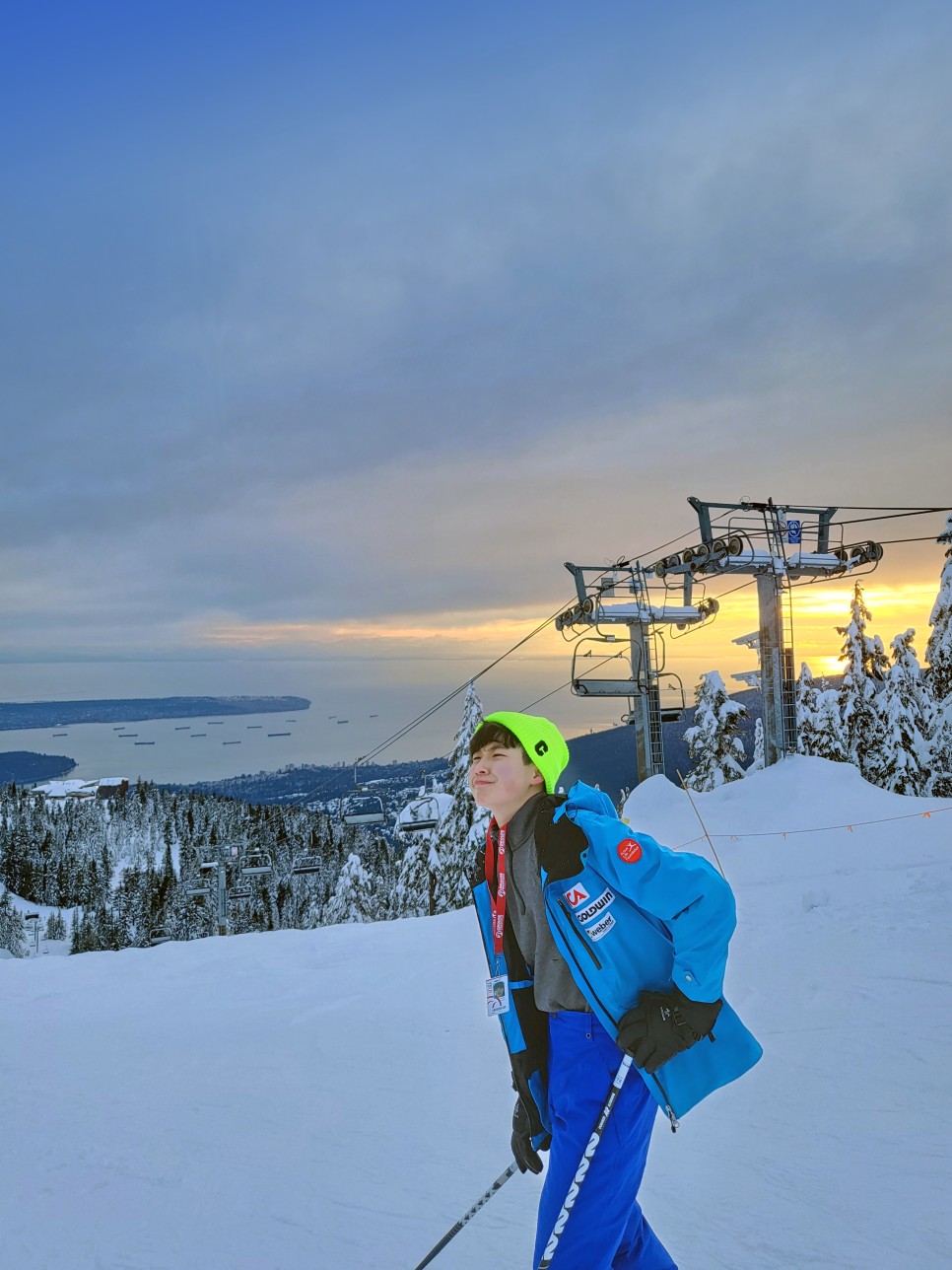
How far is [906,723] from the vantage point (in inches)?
1128

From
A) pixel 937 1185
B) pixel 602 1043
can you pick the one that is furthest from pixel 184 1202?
pixel 937 1185

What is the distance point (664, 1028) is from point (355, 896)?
40168 millimetres

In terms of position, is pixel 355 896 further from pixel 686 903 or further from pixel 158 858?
pixel 158 858

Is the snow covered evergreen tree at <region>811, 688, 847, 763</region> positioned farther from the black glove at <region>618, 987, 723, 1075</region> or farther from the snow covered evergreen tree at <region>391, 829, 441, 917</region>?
the black glove at <region>618, 987, 723, 1075</region>

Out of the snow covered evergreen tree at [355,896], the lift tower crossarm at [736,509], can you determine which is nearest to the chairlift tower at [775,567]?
the lift tower crossarm at [736,509]

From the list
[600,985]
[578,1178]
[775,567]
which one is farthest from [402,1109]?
[775,567]

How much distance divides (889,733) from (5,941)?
106936 millimetres

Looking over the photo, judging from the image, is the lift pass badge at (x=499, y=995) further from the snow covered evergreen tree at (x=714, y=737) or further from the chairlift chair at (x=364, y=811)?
the snow covered evergreen tree at (x=714, y=737)

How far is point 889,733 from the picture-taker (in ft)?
95.1

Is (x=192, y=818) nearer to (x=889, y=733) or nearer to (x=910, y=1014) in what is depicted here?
(x=889, y=733)

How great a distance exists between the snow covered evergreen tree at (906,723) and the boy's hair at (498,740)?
1079 inches

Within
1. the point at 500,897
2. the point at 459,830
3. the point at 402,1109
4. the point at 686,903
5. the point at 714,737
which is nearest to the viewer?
the point at 686,903

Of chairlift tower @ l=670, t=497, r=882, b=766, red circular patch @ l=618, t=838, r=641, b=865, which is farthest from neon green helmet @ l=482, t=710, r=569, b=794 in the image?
chairlift tower @ l=670, t=497, r=882, b=766

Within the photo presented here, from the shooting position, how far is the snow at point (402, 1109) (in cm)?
353
